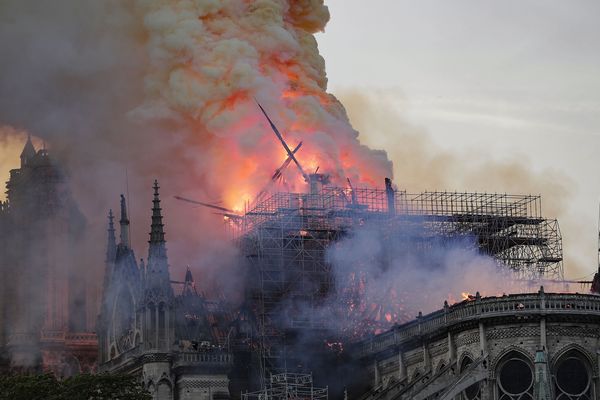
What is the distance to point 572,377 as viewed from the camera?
10000cm

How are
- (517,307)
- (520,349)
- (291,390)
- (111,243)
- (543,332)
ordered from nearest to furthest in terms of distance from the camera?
(543,332) → (520,349) → (517,307) → (291,390) → (111,243)

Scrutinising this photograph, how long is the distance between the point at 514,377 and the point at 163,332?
87.9 ft

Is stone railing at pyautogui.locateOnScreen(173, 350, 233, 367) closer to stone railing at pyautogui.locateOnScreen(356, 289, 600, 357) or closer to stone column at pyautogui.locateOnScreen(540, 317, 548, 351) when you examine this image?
stone railing at pyautogui.locateOnScreen(356, 289, 600, 357)

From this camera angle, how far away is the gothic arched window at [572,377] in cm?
9950

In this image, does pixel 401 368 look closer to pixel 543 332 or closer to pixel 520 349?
pixel 520 349

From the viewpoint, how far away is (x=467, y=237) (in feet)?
413

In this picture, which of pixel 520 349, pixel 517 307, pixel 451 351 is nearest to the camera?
pixel 520 349

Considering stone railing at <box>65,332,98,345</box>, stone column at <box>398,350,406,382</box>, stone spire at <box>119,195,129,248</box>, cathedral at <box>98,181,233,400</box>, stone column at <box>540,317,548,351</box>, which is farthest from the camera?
stone railing at <box>65,332,98,345</box>

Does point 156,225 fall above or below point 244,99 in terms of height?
below

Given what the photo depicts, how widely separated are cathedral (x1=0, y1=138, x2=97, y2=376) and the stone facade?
2025 inches

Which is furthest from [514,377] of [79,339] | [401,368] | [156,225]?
[79,339]

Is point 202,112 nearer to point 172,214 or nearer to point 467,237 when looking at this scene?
point 172,214

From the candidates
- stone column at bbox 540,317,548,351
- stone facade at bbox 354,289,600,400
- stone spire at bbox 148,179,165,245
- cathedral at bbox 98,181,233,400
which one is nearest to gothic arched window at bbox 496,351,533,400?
stone facade at bbox 354,289,600,400

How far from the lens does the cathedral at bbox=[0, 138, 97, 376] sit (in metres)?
152
